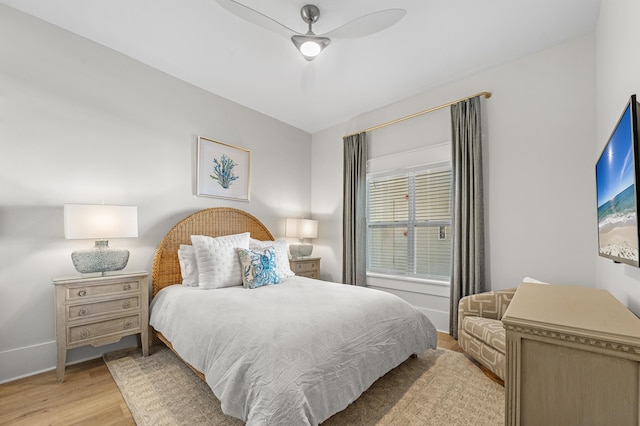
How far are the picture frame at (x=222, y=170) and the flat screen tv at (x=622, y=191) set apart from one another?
3.44 meters

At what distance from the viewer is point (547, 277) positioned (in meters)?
2.62

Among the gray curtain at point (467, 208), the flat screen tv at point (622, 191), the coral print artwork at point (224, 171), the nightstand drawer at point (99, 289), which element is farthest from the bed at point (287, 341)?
the flat screen tv at point (622, 191)

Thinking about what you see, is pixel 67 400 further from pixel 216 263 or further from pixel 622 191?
pixel 622 191

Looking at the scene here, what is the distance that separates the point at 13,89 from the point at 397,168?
3.76m

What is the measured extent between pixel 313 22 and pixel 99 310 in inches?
113

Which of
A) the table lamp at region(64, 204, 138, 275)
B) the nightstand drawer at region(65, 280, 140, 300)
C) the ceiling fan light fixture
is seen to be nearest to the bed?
the nightstand drawer at region(65, 280, 140, 300)

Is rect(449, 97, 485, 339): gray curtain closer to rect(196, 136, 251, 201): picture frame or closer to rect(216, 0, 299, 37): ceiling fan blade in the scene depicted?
rect(216, 0, 299, 37): ceiling fan blade

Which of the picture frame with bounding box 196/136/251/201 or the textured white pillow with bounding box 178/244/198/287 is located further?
the picture frame with bounding box 196/136/251/201

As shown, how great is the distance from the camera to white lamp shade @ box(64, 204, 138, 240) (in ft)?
7.25

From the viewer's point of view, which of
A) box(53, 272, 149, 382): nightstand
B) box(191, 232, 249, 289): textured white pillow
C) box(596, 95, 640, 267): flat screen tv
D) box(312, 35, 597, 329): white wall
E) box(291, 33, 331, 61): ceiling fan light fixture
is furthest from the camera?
box(191, 232, 249, 289): textured white pillow

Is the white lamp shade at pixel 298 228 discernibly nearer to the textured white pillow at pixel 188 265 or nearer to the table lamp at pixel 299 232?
the table lamp at pixel 299 232

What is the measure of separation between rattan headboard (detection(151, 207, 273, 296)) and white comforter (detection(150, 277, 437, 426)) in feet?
1.37

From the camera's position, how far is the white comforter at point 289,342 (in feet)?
4.57

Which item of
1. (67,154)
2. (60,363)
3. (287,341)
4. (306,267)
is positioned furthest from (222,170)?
(287,341)
